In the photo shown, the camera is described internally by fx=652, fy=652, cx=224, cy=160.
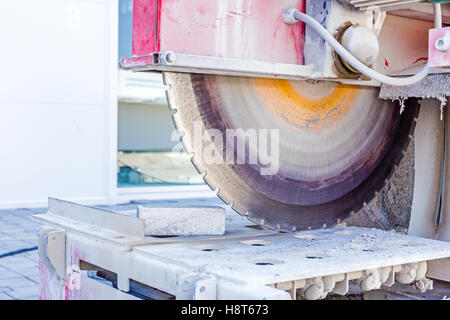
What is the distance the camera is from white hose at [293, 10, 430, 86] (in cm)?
204

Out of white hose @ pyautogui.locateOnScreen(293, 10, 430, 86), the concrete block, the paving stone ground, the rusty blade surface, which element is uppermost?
white hose @ pyautogui.locateOnScreen(293, 10, 430, 86)

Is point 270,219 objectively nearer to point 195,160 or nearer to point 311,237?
point 311,237

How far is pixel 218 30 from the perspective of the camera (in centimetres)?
200

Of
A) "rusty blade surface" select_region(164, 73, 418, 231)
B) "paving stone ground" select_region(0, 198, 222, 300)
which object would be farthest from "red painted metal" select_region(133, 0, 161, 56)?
"paving stone ground" select_region(0, 198, 222, 300)

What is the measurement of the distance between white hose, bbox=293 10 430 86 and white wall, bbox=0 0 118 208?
5402mm

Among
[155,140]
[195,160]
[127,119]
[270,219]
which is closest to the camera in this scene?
[195,160]

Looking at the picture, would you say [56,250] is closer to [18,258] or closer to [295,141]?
[295,141]

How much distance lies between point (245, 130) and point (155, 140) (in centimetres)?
649

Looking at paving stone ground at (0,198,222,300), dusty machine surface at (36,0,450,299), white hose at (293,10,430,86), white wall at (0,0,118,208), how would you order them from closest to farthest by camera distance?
dusty machine surface at (36,0,450,299) → white hose at (293,10,430,86) → paving stone ground at (0,198,222,300) → white wall at (0,0,118,208)

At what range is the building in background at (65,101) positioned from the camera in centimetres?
690

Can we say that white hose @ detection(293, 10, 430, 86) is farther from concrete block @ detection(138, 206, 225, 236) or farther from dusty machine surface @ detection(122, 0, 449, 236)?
concrete block @ detection(138, 206, 225, 236)

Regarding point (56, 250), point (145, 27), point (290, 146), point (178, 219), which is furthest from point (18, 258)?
point (145, 27)

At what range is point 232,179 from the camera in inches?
86.7
